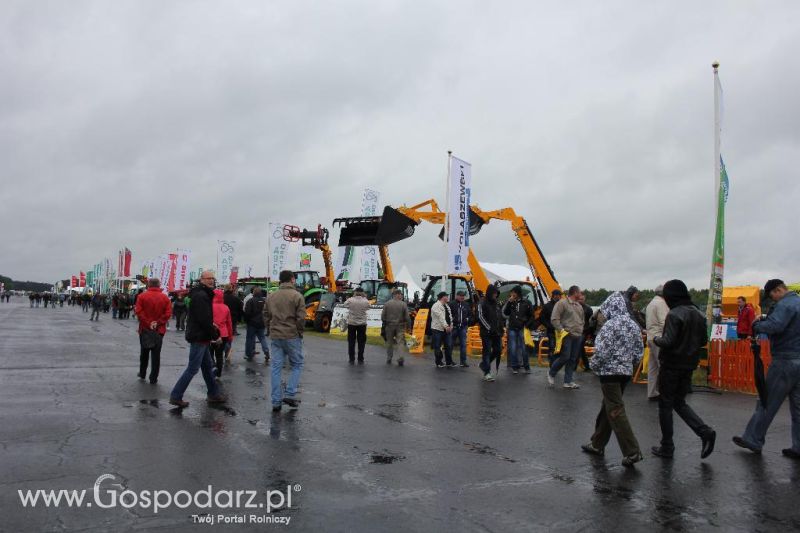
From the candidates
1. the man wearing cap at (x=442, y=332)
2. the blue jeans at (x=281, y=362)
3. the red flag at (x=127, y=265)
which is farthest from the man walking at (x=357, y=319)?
the red flag at (x=127, y=265)

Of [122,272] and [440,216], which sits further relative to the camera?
[122,272]

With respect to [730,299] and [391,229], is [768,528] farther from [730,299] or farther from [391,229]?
[391,229]

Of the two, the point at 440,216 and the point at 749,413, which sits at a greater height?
the point at 440,216

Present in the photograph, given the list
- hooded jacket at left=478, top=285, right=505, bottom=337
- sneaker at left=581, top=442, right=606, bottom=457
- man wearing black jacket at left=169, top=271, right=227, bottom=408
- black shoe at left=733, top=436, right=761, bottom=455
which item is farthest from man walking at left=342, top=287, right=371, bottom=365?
black shoe at left=733, top=436, right=761, bottom=455

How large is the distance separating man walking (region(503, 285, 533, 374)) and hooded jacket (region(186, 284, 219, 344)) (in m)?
7.18

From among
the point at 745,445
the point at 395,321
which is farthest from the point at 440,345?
the point at 745,445

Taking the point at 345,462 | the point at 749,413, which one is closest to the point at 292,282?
the point at 345,462

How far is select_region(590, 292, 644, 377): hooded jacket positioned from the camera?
6.08 m

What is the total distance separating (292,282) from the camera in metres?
8.76

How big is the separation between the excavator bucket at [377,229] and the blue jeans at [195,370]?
557 inches

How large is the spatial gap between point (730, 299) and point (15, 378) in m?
16.1

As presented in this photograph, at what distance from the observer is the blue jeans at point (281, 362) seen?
8250 mm

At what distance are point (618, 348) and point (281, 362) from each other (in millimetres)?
4396

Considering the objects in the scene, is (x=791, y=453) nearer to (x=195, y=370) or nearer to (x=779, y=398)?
(x=779, y=398)
